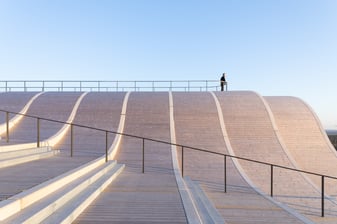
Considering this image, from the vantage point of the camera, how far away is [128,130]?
20.5 metres

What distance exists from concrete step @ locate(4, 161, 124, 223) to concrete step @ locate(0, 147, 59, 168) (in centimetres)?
188

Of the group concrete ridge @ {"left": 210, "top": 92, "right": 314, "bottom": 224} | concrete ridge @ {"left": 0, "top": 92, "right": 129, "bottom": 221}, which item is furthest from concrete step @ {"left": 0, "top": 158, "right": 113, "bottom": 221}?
concrete ridge @ {"left": 210, "top": 92, "right": 314, "bottom": 224}

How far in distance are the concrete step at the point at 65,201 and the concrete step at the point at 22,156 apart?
6.16 feet

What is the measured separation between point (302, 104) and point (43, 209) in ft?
74.8

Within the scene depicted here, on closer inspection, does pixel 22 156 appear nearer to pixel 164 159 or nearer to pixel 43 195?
pixel 43 195

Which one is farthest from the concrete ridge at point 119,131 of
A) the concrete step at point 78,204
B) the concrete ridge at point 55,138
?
the concrete step at point 78,204

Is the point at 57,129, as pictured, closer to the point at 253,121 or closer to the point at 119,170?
the point at 119,170

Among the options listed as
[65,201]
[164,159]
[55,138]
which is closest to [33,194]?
[65,201]

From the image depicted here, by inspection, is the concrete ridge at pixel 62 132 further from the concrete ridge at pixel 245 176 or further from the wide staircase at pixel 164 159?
the concrete ridge at pixel 245 176

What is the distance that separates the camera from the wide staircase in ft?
20.0

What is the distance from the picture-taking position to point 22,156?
31.6 ft

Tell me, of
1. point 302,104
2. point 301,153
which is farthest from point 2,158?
point 302,104

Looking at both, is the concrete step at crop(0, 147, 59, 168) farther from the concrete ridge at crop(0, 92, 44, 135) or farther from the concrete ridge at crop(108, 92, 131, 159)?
the concrete ridge at crop(0, 92, 44, 135)

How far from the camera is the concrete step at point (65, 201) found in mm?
4643
